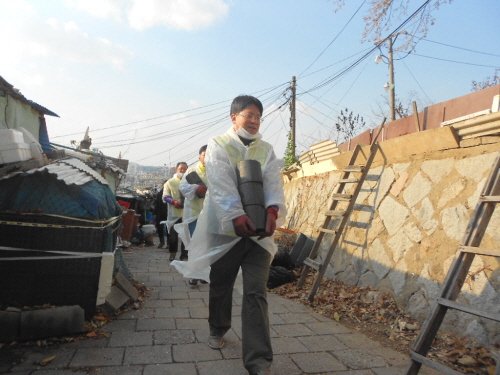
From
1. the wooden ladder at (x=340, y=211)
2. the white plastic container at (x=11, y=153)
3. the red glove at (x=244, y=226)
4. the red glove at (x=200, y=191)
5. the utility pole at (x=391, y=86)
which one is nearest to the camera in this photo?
the red glove at (x=244, y=226)

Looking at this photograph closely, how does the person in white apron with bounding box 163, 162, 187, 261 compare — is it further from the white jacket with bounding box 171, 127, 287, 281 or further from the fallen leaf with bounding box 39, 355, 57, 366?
the fallen leaf with bounding box 39, 355, 57, 366

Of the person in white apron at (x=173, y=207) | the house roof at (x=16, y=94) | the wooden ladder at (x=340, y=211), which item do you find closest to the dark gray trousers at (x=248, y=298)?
the wooden ladder at (x=340, y=211)

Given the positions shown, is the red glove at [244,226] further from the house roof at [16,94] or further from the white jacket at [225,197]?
the house roof at [16,94]

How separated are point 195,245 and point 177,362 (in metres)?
0.88

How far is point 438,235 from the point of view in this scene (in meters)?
3.76

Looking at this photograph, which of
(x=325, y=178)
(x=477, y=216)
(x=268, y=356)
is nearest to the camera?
(x=268, y=356)

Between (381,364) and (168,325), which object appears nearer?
(381,364)

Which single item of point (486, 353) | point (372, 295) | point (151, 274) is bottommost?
point (151, 274)

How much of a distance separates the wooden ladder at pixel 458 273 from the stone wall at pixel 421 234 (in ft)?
2.26

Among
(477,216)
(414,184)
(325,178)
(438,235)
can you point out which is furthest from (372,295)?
(325,178)

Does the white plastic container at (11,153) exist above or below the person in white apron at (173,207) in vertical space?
above

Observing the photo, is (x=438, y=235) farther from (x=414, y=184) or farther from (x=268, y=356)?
(x=268, y=356)

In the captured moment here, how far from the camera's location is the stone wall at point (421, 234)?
10.4 feet

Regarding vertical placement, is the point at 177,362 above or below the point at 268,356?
below
